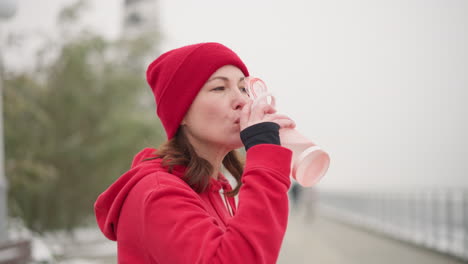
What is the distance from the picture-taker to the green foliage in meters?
11.1

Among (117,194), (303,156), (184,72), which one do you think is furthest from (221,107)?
(117,194)

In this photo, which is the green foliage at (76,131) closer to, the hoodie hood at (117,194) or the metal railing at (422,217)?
the metal railing at (422,217)

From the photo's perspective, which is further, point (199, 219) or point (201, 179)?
point (201, 179)

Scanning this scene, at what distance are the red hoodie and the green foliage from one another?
31.6ft

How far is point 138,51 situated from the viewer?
→ 43.8 feet

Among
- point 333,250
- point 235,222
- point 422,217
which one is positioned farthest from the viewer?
point 422,217

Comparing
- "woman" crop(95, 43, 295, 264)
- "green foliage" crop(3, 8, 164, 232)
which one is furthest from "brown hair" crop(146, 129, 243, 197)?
"green foliage" crop(3, 8, 164, 232)

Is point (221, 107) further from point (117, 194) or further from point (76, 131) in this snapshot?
point (76, 131)

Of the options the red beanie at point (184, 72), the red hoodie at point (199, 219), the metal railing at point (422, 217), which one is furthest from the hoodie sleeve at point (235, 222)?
the metal railing at point (422, 217)

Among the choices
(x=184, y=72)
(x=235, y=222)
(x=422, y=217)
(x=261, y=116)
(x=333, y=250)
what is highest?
(x=184, y=72)

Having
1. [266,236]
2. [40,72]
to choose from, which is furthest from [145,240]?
[40,72]

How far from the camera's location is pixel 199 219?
120 cm

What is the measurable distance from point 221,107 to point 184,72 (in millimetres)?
130

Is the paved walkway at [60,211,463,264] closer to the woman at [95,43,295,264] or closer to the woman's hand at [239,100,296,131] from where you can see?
the woman at [95,43,295,264]
